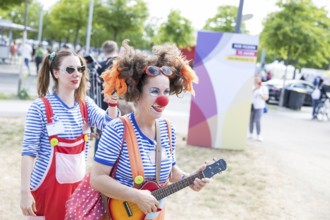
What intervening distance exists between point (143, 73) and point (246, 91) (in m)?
6.61

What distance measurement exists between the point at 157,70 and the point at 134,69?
117 mm

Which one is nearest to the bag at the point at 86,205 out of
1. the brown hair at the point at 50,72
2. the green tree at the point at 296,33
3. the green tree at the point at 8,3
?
the brown hair at the point at 50,72

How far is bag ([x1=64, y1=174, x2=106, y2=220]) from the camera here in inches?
92.7

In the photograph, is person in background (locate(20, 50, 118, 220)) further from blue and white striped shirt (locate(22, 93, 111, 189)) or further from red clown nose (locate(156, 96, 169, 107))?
red clown nose (locate(156, 96, 169, 107))

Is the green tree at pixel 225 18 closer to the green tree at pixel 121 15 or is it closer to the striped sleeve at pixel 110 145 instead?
the green tree at pixel 121 15

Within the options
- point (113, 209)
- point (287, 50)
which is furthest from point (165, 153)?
point (287, 50)

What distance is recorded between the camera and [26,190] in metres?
2.58

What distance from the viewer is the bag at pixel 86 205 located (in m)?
2.35

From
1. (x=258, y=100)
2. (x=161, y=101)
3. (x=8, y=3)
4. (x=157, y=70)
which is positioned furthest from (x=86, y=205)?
(x=8, y=3)

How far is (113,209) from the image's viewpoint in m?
2.30

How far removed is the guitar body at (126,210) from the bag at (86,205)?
0.09m

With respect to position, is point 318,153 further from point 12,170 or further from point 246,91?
point 12,170

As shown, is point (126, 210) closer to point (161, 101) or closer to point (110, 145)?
point (110, 145)

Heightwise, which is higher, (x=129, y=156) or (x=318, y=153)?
(x=129, y=156)
